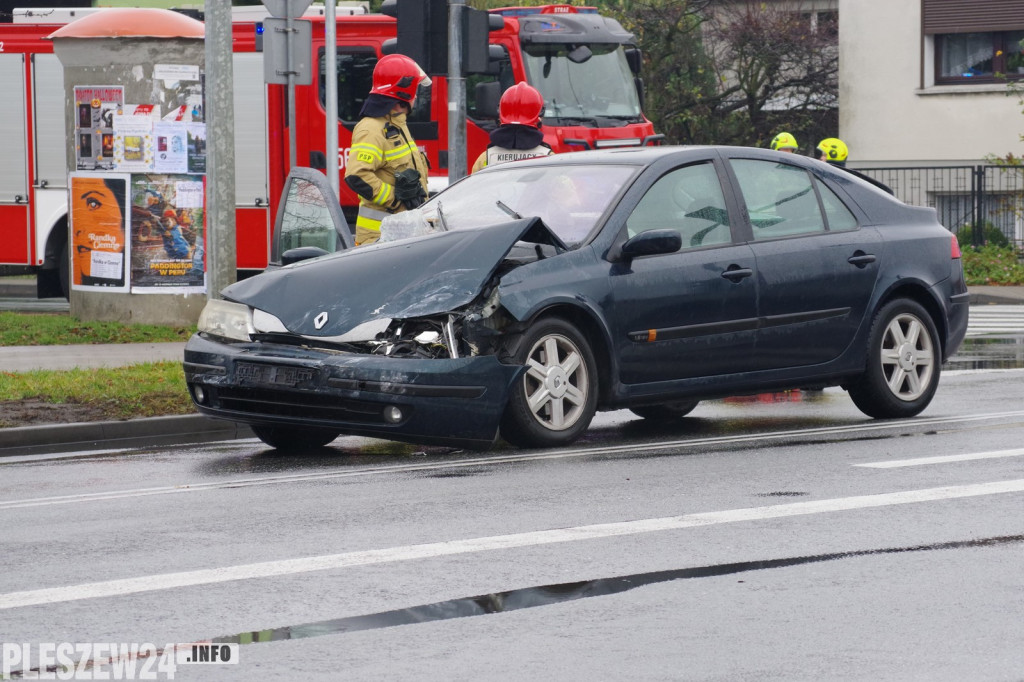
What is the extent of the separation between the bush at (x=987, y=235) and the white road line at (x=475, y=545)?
18789 mm

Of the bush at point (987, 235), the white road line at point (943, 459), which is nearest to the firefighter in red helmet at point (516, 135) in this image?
the white road line at point (943, 459)

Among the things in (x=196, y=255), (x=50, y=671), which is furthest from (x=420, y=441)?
(x=196, y=255)

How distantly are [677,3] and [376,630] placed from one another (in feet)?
95.0

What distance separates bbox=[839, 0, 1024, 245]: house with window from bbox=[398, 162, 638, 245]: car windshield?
19.0m

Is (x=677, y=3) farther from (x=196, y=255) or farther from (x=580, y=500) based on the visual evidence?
(x=580, y=500)

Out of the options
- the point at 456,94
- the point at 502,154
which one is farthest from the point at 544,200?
the point at 456,94

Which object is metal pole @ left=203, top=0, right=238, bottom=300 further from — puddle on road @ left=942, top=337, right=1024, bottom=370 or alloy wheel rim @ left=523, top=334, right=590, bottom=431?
puddle on road @ left=942, top=337, right=1024, bottom=370

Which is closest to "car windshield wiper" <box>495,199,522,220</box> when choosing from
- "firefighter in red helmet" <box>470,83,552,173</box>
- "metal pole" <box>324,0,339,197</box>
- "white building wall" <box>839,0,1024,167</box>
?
"firefighter in red helmet" <box>470,83,552,173</box>

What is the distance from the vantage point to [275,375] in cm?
839

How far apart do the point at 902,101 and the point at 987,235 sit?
193 inches

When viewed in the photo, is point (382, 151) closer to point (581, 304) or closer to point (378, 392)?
point (581, 304)

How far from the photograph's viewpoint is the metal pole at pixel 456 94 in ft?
44.2

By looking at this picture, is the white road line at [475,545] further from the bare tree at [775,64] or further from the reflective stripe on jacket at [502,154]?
the bare tree at [775,64]

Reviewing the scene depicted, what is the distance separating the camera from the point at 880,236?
9930 mm
